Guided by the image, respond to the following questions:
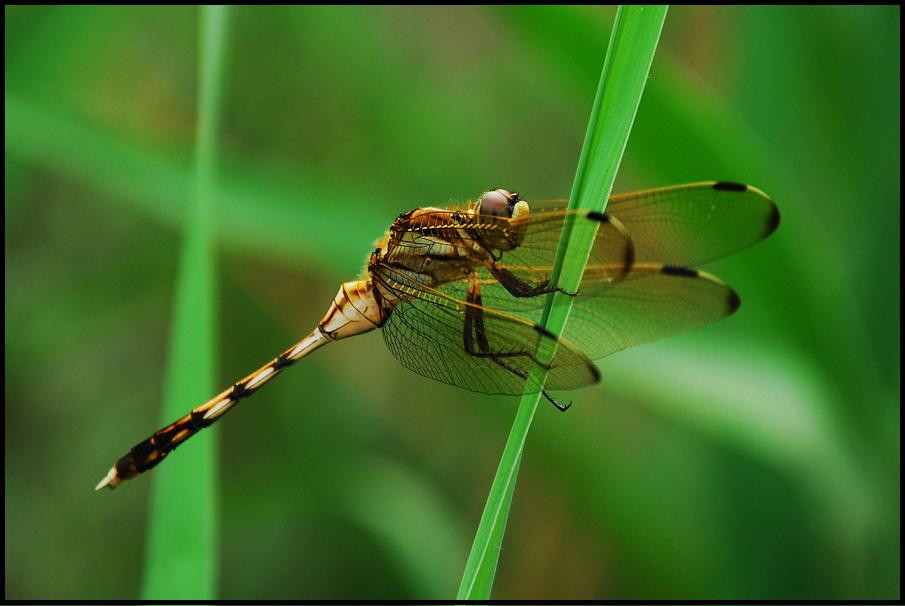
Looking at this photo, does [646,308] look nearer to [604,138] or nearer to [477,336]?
[477,336]

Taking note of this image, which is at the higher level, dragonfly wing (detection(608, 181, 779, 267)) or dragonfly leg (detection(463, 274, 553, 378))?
dragonfly wing (detection(608, 181, 779, 267))

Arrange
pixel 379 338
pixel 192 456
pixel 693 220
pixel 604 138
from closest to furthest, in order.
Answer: pixel 604 138 < pixel 192 456 < pixel 693 220 < pixel 379 338

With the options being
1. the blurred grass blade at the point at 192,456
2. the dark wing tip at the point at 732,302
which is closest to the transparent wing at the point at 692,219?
the dark wing tip at the point at 732,302

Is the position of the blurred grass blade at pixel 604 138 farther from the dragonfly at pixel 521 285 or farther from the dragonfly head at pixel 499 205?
the dragonfly head at pixel 499 205

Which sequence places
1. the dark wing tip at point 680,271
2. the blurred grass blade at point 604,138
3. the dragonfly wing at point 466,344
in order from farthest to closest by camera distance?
the dark wing tip at point 680,271, the dragonfly wing at point 466,344, the blurred grass blade at point 604,138

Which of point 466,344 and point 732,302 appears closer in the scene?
point 732,302

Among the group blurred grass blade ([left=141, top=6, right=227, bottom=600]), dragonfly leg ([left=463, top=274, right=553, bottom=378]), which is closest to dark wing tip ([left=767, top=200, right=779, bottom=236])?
dragonfly leg ([left=463, top=274, right=553, bottom=378])

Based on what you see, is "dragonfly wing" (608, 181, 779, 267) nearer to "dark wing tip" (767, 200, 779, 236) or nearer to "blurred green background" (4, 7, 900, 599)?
"dark wing tip" (767, 200, 779, 236)

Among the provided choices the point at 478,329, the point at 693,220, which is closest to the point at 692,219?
the point at 693,220
